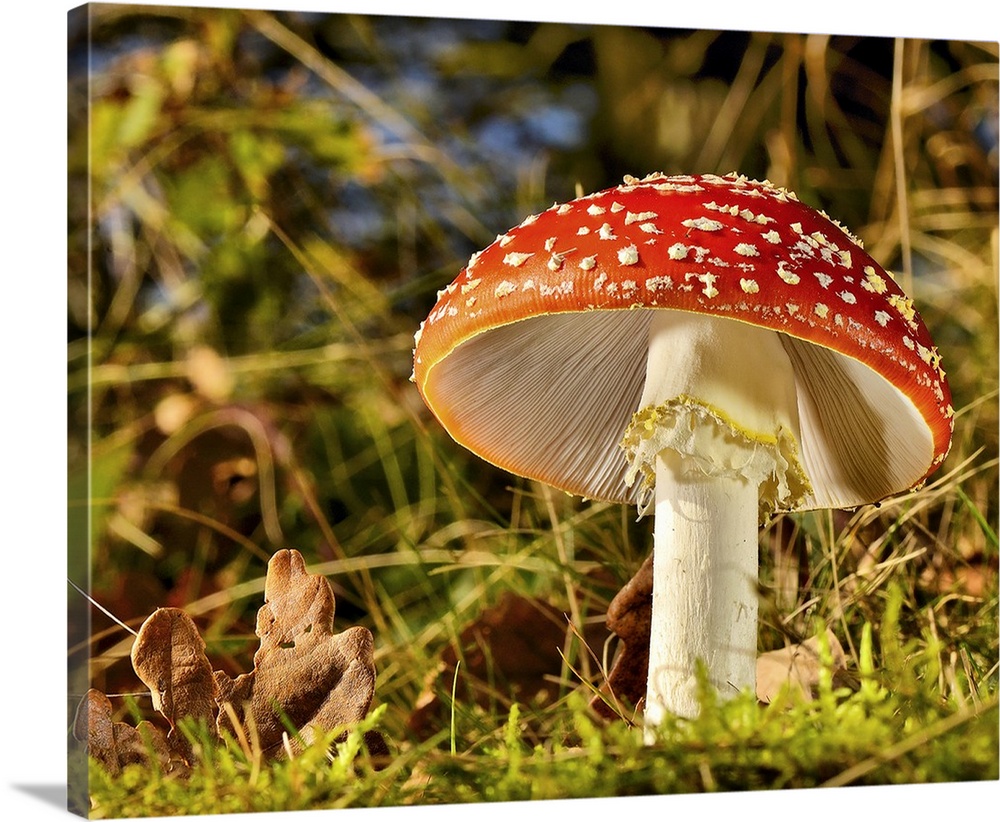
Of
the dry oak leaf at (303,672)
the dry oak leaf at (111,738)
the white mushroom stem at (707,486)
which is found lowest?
the dry oak leaf at (111,738)

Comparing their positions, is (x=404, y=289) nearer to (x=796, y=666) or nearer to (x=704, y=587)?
(x=704, y=587)

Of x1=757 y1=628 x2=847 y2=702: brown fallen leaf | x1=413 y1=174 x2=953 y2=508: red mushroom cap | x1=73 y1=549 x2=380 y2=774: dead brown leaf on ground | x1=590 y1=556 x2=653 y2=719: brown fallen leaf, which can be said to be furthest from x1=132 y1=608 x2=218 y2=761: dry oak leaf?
x1=757 y1=628 x2=847 y2=702: brown fallen leaf

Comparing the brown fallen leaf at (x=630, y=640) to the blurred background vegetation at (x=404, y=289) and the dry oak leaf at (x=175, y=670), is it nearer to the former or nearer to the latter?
the blurred background vegetation at (x=404, y=289)

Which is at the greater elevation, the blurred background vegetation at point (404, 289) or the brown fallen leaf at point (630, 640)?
the blurred background vegetation at point (404, 289)

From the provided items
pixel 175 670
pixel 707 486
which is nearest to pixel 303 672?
pixel 175 670

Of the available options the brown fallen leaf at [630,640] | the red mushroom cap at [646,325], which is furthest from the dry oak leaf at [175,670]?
the brown fallen leaf at [630,640]
